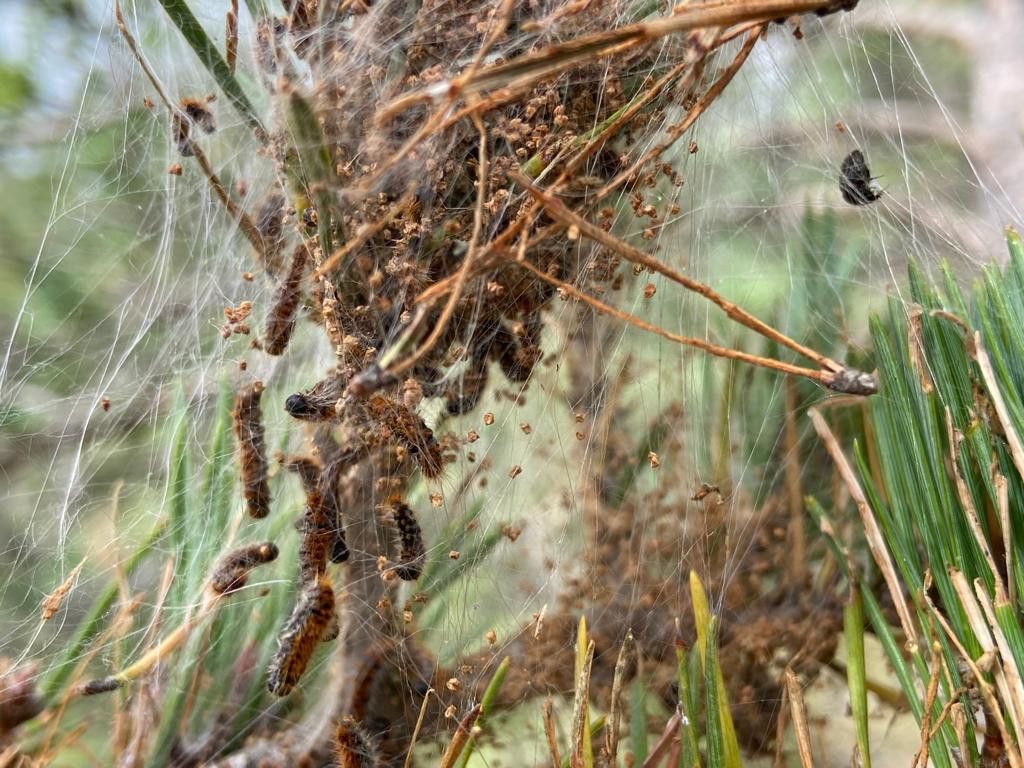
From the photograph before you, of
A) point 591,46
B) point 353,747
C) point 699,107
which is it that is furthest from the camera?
point 353,747

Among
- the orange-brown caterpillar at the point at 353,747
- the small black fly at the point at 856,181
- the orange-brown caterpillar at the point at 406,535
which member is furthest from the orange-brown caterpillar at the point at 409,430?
the small black fly at the point at 856,181

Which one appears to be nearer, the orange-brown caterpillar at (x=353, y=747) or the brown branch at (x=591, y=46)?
the brown branch at (x=591, y=46)

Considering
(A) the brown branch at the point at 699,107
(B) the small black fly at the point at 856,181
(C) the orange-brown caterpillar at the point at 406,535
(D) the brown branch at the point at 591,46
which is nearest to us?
(D) the brown branch at the point at 591,46

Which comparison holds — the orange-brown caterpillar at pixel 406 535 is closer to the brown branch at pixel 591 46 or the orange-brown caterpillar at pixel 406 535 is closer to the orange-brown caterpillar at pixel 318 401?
the orange-brown caterpillar at pixel 318 401

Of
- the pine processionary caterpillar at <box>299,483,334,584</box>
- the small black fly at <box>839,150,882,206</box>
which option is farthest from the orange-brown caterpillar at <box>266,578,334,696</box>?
the small black fly at <box>839,150,882,206</box>

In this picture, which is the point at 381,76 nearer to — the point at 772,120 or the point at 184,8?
the point at 184,8

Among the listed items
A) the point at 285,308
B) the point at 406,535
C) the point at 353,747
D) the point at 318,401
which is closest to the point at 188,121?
the point at 285,308

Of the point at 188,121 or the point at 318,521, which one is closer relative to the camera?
the point at 318,521

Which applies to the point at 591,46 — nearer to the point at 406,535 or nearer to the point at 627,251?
the point at 627,251
